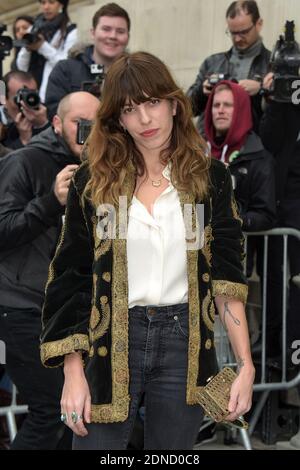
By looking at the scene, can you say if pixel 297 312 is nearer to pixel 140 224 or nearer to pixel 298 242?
pixel 298 242

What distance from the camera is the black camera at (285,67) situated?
5.16 m

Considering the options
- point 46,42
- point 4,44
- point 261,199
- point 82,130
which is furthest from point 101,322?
point 46,42

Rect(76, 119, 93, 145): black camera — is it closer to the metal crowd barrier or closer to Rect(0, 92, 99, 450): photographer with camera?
Rect(0, 92, 99, 450): photographer with camera

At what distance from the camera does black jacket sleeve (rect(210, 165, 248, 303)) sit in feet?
9.53

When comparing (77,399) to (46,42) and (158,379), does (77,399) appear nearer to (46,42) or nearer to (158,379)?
(158,379)

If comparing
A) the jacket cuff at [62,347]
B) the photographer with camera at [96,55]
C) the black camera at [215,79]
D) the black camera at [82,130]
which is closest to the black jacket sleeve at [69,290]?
the jacket cuff at [62,347]

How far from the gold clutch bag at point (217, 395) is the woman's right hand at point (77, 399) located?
1.17ft

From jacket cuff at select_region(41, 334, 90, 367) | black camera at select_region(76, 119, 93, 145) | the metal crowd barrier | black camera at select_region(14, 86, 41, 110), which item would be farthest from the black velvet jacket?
black camera at select_region(14, 86, 41, 110)

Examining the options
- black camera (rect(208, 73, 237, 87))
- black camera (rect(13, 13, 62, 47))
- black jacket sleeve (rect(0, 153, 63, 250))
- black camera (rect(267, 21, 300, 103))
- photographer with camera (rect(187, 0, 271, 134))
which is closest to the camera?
black jacket sleeve (rect(0, 153, 63, 250))

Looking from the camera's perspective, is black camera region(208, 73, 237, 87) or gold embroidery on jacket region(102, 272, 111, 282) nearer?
gold embroidery on jacket region(102, 272, 111, 282)

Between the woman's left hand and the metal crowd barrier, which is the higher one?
the woman's left hand

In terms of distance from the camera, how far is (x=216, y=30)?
A: 742cm

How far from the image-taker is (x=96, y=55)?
239 inches

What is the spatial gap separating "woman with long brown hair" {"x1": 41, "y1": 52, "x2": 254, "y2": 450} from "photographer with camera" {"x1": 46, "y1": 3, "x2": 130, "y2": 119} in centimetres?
307
